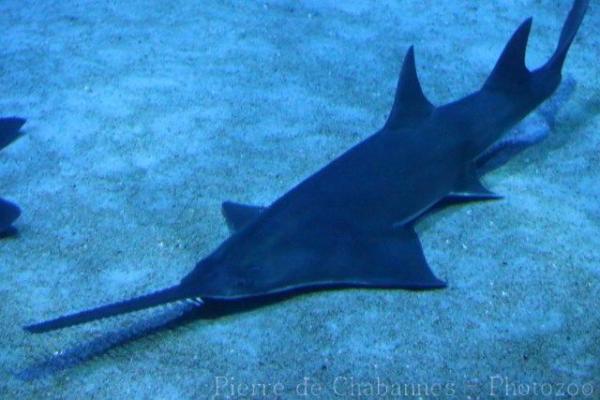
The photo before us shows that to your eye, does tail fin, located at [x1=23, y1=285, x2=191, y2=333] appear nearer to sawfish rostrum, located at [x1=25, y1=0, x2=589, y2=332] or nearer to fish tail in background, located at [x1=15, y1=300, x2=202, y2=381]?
sawfish rostrum, located at [x1=25, y1=0, x2=589, y2=332]

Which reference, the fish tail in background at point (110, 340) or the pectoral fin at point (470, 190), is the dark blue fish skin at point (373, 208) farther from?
the fish tail in background at point (110, 340)

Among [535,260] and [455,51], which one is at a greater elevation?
[455,51]

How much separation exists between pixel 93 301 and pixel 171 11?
3899 mm

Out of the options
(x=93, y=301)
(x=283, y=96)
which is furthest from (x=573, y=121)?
(x=93, y=301)

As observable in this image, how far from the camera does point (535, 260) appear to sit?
3.52 metres

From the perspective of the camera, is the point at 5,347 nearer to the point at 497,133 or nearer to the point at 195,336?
the point at 195,336

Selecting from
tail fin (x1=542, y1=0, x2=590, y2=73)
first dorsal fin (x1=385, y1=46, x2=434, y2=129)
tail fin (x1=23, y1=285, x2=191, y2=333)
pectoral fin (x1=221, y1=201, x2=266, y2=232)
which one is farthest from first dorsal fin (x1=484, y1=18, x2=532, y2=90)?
tail fin (x1=23, y1=285, x2=191, y2=333)

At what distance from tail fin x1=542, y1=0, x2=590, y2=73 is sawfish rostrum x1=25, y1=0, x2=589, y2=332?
0.04 ft

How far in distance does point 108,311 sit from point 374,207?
4.77 feet

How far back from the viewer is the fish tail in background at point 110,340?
2.90m

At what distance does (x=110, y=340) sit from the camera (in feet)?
10.1

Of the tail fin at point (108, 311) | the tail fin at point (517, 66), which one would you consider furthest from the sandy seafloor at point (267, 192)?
the tail fin at point (517, 66)

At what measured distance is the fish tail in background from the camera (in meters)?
2.90

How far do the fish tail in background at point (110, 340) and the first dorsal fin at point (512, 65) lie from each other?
2323mm
